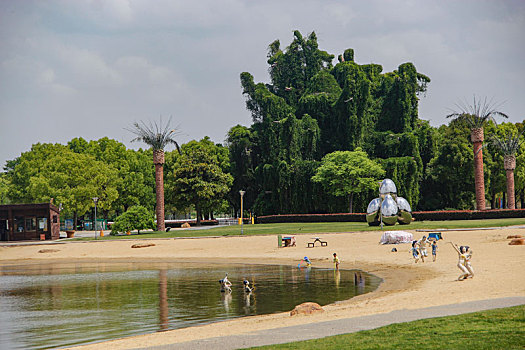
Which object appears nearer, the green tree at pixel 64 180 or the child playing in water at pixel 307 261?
the child playing in water at pixel 307 261

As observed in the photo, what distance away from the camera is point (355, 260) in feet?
124

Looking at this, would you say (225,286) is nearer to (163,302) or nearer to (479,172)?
(163,302)

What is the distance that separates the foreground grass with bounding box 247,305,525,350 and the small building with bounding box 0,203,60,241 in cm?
5970

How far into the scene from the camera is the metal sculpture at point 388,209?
182 feet

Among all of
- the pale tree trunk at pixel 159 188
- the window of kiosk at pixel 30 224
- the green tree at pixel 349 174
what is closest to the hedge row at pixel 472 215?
the green tree at pixel 349 174

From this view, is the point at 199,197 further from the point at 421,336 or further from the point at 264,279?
the point at 421,336

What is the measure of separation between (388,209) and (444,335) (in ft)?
143

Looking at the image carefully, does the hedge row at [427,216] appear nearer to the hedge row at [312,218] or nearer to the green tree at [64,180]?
the hedge row at [312,218]

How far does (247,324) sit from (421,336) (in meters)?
6.48

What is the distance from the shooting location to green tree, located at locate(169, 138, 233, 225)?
8688 centimetres

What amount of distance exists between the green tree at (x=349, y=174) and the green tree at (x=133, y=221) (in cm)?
2333

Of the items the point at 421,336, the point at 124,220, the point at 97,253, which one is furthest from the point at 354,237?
the point at 421,336

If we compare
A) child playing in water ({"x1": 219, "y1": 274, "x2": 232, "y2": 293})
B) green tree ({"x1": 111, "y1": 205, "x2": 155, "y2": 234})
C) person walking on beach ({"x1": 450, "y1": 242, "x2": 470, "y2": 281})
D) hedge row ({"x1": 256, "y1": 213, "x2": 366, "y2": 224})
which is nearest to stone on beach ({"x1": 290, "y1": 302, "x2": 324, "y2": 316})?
person walking on beach ({"x1": 450, "y1": 242, "x2": 470, "y2": 281})

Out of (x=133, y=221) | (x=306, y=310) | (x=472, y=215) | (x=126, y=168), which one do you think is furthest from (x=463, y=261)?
(x=126, y=168)
